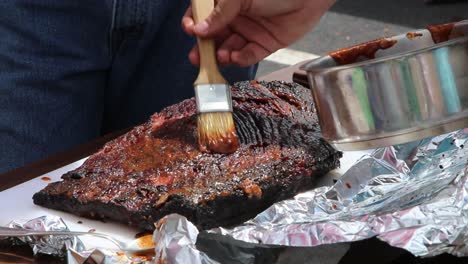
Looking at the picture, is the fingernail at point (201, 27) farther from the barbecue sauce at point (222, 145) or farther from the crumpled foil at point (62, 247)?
the crumpled foil at point (62, 247)

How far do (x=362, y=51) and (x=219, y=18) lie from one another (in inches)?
16.1

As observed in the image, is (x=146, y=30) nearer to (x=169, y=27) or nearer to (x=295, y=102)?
(x=169, y=27)

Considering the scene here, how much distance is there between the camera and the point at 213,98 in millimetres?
2279

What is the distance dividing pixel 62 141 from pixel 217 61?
2.35 ft

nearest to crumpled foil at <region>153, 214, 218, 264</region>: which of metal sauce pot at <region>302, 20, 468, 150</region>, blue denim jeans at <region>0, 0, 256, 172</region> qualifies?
metal sauce pot at <region>302, 20, 468, 150</region>

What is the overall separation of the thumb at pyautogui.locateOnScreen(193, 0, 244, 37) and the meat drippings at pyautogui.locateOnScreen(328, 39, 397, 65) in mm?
296

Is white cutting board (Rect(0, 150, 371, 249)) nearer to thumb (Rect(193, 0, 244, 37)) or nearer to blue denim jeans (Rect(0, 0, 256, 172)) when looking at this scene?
blue denim jeans (Rect(0, 0, 256, 172))

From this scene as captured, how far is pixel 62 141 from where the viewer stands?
110 inches

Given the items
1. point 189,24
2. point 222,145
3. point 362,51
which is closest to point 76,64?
point 189,24

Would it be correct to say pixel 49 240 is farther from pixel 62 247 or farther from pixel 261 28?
pixel 261 28

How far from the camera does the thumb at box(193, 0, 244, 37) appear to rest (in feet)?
7.46

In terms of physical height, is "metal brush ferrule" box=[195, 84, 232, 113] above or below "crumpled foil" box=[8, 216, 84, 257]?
above

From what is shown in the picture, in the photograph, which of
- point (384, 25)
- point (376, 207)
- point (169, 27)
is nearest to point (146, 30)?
point (169, 27)

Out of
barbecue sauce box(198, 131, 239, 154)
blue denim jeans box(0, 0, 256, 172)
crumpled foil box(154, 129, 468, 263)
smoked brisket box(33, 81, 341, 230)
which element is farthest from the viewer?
blue denim jeans box(0, 0, 256, 172)
